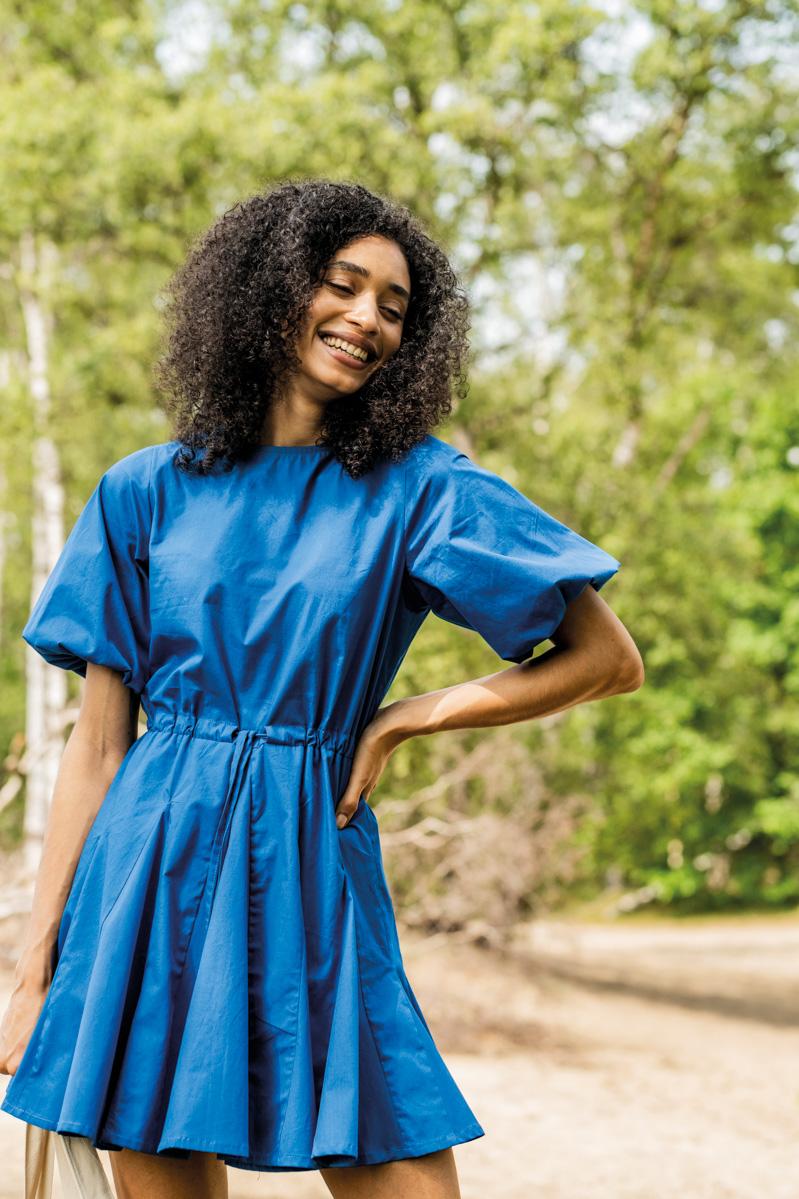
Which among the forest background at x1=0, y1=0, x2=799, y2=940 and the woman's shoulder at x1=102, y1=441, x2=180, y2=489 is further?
the forest background at x1=0, y1=0, x2=799, y2=940

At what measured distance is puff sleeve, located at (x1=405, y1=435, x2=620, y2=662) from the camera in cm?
170

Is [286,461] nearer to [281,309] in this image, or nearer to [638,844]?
[281,309]

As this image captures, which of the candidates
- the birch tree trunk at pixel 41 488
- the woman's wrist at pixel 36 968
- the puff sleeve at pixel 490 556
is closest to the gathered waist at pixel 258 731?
the puff sleeve at pixel 490 556

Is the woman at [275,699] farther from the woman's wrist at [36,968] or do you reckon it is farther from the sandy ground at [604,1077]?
the sandy ground at [604,1077]

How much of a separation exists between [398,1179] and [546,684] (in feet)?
1.98

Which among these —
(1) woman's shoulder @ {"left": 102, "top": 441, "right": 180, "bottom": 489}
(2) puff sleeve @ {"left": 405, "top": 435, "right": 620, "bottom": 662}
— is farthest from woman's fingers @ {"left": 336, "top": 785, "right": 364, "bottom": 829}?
(1) woman's shoulder @ {"left": 102, "top": 441, "right": 180, "bottom": 489}

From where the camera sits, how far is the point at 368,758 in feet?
5.79

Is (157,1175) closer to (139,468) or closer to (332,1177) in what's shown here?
(332,1177)

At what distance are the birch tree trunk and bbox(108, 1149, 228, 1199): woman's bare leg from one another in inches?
441

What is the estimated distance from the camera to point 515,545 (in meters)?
1.75

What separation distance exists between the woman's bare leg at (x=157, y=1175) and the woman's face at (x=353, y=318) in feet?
3.23

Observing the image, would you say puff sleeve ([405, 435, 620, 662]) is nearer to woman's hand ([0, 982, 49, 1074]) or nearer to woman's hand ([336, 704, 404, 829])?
woman's hand ([336, 704, 404, 829])

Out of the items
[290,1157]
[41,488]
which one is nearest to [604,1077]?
[290,1157]

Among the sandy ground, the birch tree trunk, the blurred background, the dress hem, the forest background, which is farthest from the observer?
the birch tree trunk
